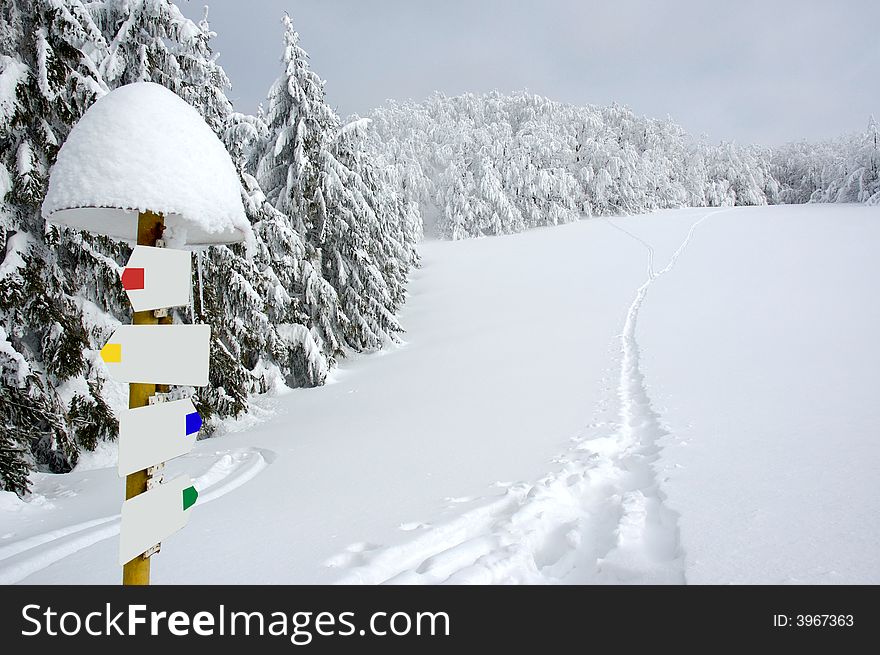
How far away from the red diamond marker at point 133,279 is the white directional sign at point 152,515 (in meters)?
0.85

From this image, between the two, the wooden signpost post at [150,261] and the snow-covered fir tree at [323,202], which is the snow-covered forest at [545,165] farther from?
the wooden signpost post at [150,261]

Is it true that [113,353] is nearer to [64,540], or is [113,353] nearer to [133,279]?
[133,279]

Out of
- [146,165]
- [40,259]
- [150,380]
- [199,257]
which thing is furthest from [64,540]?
[146,165]

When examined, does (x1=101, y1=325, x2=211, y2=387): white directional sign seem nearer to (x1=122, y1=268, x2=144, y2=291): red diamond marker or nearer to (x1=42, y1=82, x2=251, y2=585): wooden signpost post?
(x1=42, y1=82, x2=251, y2=585): wooden signpost post

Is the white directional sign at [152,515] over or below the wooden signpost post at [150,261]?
below

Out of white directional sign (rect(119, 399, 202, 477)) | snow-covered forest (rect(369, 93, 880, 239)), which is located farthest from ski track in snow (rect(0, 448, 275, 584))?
snow-covered forest (rect(369, 93, 880, 239))

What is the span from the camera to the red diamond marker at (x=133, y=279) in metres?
2.09

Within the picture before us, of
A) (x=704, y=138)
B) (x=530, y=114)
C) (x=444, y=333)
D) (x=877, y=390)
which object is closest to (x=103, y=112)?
(x=877, y=390)

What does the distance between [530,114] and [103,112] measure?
61.7m

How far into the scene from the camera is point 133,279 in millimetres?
2113

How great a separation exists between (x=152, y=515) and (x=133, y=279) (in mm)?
1007

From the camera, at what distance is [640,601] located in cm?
311

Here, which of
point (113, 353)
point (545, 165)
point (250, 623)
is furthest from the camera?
point (545, 165)

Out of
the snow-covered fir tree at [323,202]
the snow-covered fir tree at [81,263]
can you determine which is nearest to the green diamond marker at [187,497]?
the snow-covered fir tree at [81,263]
